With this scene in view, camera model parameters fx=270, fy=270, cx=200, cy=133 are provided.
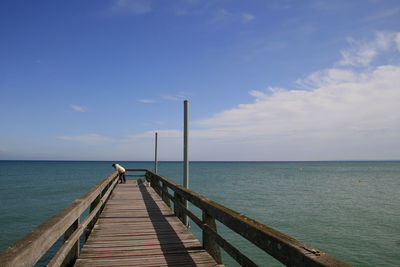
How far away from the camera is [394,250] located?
10.8 meters

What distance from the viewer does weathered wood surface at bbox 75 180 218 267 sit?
3.61 metres

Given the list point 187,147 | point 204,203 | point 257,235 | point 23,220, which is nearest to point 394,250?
point 187,147

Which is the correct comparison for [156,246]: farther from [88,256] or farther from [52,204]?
[52,204]

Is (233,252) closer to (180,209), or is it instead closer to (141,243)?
(141,243)

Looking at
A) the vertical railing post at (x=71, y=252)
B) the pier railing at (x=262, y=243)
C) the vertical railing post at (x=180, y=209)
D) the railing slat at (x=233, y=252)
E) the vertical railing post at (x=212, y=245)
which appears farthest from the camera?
the vertical railing post at (x=180, y=209)

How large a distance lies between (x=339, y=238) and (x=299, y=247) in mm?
12652

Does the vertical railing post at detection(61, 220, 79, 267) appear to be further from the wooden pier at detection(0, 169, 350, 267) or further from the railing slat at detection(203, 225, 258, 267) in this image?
the railing slat at detection(203, 225, 258, 267)

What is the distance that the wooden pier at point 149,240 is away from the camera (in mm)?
1742

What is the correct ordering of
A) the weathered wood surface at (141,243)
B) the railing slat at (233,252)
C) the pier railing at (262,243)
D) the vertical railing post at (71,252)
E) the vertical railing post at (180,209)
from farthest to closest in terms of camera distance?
the vertical railing post at (180,209), the weathered wood surface at (141,243), the vertical railing post at (71,252), the railing slat at (233,252), the pier railing at (262,243)

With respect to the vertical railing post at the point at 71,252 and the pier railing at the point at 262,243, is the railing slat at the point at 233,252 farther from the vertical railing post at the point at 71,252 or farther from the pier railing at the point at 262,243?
the vertical railing post at the point at 71,252

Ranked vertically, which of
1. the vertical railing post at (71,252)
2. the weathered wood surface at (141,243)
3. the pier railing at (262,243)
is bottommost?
the weathered wood surface at (141,243)

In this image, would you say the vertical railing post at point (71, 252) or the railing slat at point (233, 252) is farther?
the vertical railing post at point (71, 252)

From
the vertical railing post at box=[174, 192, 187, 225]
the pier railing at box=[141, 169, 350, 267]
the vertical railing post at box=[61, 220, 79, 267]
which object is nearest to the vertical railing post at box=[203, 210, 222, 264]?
the pier railing at box=[141, 169, 350, 267]

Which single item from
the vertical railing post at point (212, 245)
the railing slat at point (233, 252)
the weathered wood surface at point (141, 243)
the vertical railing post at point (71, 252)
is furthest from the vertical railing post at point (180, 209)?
the vertical railing post at point (71, 252)
